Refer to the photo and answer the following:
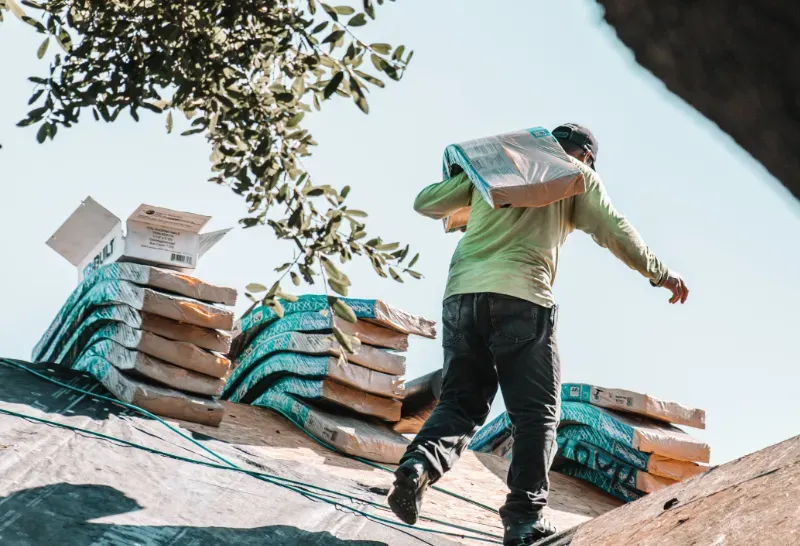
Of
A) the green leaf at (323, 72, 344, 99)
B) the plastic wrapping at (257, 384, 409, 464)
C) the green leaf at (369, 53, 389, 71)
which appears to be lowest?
the plastic wrapping at (257, 384, 409, 464)

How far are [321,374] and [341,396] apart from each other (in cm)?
20

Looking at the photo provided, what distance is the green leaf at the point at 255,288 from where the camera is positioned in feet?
8.88

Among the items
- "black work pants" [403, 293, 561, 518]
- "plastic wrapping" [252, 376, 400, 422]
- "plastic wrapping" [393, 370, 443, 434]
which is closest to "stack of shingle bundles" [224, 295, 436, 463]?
"plastic wrapping" [252, 376, 400, 422]

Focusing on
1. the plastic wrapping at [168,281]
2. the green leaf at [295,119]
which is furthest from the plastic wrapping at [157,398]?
the green leaf at [295,119]

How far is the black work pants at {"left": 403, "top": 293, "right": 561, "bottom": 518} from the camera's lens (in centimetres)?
321

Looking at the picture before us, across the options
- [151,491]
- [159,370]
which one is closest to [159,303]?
[159,370]

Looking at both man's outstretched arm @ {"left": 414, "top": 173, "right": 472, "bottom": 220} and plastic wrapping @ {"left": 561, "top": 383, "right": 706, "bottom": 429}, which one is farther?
plastic wrapping @ {"left": 561, "top": 383, "right": 706, "bottom": 429}

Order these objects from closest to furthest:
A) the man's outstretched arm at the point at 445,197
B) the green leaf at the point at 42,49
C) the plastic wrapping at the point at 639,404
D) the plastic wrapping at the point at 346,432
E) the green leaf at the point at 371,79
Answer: the green leaf at the point at 371,79 → the green leaf at the point at 42,49 → the man's outstretched arm at the point at 445,197 → the plastic wrapping at the point at 346,432 → the plastic wrapping at the point at 639,404

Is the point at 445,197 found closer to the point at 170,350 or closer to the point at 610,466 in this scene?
the point at 170,350

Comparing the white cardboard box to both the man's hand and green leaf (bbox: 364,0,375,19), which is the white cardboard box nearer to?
green leaf (bbox: 364,0,375,19)

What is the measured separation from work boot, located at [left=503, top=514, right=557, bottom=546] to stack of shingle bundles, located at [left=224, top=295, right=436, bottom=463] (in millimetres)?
2205

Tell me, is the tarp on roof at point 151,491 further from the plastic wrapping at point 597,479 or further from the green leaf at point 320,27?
the green leaf at point 320,27

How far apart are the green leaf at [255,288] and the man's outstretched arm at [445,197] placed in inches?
46.1

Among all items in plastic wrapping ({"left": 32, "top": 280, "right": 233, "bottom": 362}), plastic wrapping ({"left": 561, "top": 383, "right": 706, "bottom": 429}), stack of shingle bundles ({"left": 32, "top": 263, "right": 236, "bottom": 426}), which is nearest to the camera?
stack of shingle bundles ({"left": 32, "top": 263, "right": 236, "bottom": 426})
